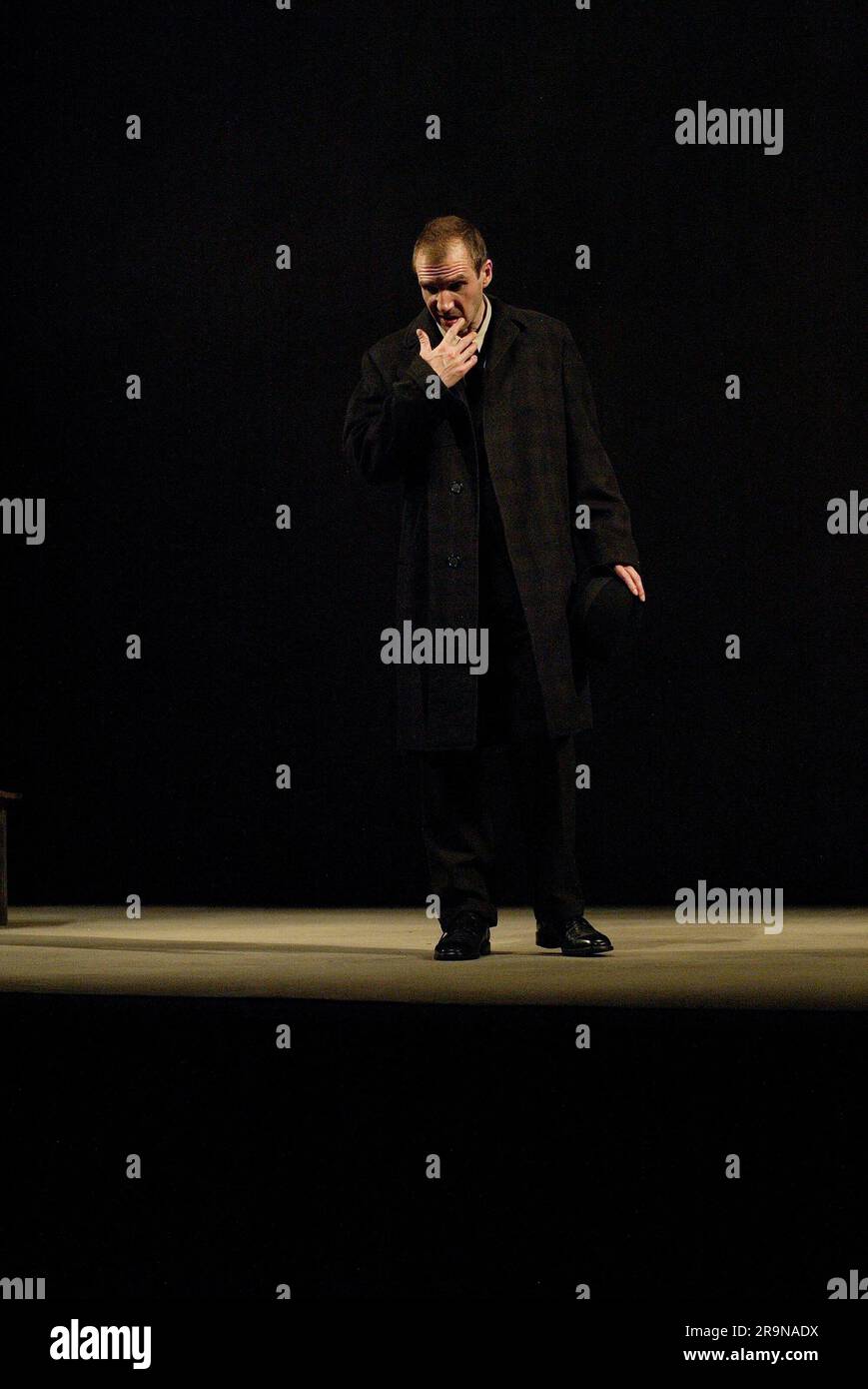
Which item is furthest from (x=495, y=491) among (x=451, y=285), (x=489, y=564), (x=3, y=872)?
(x=3, y=872)

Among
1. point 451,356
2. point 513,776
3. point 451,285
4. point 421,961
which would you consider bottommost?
point 421,961

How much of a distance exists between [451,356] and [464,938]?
2.94 ft

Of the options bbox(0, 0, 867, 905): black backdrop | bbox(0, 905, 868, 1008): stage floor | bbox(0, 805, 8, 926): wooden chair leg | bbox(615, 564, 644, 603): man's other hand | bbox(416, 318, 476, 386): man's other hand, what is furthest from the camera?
bbox(0, 0, 867, 905): black backdrop

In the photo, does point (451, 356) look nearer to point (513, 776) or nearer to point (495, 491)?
point (495, 491)

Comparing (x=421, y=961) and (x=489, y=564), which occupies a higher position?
(x=489, y=564)

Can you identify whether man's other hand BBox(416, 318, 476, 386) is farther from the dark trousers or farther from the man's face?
the dark trousers

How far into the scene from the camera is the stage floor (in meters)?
2.60

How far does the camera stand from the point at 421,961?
10.1 ft

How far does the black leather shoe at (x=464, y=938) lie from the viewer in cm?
307

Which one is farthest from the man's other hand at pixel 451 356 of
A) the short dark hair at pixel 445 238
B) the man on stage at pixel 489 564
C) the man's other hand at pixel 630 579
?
the man's other hand at pixel 630 579

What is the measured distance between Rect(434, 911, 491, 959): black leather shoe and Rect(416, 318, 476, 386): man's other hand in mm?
832

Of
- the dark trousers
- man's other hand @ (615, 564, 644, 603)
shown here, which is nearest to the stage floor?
the dark trousers

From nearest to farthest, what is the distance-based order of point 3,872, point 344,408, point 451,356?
point 451,356 → point 3,872 → point 344,408

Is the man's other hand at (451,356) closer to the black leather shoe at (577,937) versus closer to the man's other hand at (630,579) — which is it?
the man's other hand at (630,579)
